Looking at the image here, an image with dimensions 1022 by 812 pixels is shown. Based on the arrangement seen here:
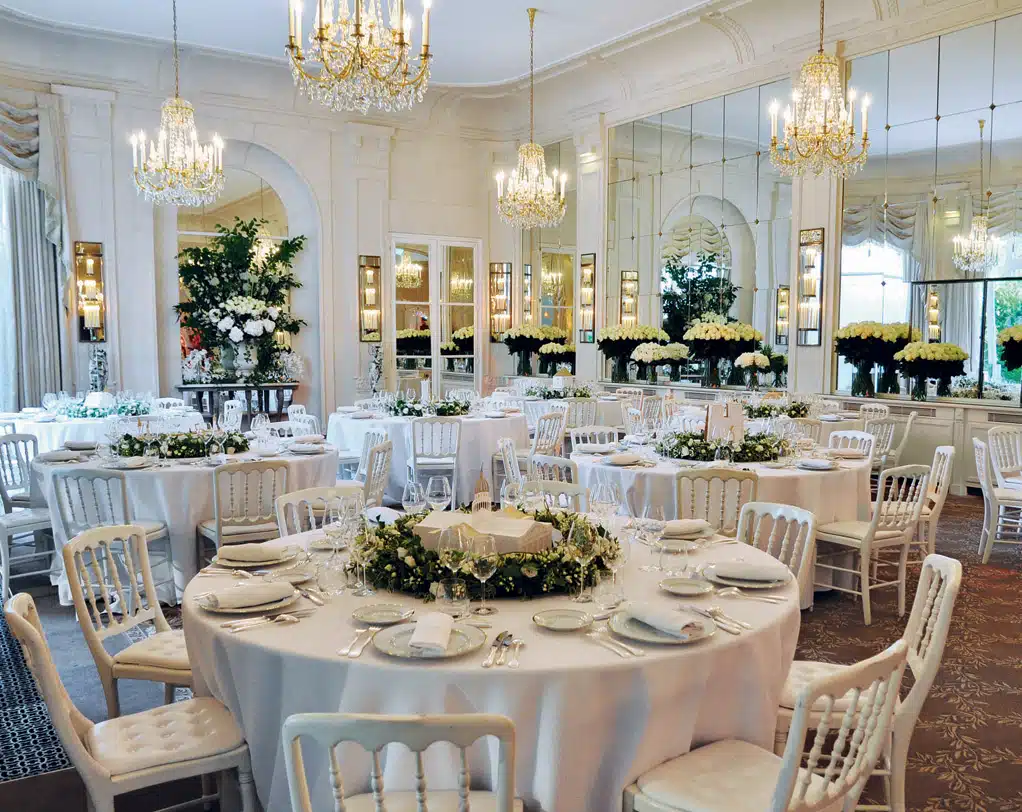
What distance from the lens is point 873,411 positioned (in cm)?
855

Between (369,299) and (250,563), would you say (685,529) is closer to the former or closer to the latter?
(250,563)

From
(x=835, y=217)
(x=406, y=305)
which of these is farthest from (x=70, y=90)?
(x=835, y=217)

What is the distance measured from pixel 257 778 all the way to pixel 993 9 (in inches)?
365

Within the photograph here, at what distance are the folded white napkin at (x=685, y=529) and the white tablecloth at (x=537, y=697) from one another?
2.99ft

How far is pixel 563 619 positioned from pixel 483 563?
0.28m

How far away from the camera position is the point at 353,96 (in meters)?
5.62

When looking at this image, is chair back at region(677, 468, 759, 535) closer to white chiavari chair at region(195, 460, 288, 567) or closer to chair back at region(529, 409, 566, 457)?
white chiavari chair at region(195, 460, 288, 567)

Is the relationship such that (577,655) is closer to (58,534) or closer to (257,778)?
(257,778)

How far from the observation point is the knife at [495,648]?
2064mm

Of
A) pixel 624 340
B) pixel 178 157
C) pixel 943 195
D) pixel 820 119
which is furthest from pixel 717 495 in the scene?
pixel 624 340

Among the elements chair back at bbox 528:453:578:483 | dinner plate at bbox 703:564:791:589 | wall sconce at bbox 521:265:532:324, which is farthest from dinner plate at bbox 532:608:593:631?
wall sconce at bbox 521:265:532:324

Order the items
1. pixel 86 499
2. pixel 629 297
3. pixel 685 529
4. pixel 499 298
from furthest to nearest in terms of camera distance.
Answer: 1. pixel 499 298
2. pixel 629 297
3. pixel 86 499
4. pixel 685 529

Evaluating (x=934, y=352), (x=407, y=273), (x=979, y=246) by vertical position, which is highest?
(x=407, y=273)

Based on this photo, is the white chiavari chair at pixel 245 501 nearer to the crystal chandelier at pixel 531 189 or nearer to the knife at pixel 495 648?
the knife at pixel 495 648
